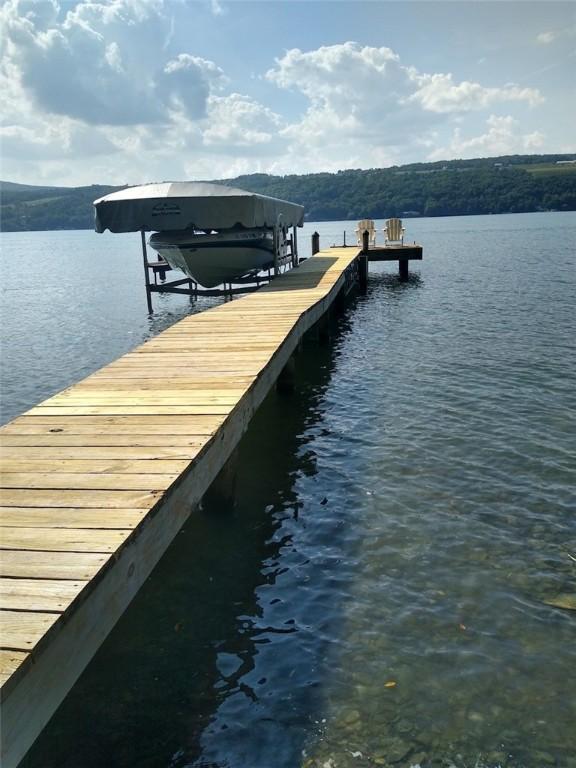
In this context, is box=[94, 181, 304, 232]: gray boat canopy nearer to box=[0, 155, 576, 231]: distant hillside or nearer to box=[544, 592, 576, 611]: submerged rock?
box=[544, 592, 576, 611]: submerged rock

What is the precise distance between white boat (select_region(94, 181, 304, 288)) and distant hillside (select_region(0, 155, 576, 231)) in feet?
398

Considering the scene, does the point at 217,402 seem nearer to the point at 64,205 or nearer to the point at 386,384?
A: the point at 386,384

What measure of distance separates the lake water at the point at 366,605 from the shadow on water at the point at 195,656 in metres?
0.02

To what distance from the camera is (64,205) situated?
6555 inches

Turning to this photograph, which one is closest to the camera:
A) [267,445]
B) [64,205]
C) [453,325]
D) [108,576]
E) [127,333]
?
[108,576]

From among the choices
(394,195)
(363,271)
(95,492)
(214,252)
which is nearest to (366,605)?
(95,492)

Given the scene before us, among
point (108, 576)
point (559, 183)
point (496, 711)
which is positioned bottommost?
point (496, 711)

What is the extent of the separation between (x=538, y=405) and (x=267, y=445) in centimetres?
441

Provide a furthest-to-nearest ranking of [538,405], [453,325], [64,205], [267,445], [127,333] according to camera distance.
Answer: [64,205]
[127,333]
[453,325]
[538,405]
[267,445]

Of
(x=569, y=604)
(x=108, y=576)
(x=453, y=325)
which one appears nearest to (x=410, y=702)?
(x=569, y=604)

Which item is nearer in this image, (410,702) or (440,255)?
(410,702)

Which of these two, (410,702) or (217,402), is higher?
(217,402)

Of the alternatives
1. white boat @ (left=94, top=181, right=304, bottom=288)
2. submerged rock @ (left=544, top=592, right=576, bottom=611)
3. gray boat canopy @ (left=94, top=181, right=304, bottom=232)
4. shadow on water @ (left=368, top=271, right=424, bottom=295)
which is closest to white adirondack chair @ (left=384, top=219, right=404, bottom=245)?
shadow on water @ (left=368, top=271, right=424, bottom=295)

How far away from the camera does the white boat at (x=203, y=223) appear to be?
17.3m
